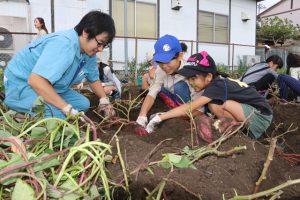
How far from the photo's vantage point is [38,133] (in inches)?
49.2

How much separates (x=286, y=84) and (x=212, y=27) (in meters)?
7.31

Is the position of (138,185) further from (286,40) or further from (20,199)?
(286,40)

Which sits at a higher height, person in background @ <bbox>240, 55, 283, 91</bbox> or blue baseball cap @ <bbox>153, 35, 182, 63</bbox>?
blue baseball cap @ <bbox>153, 35, 182, 63</bbox>

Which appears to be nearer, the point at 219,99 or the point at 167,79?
the point at 219,99

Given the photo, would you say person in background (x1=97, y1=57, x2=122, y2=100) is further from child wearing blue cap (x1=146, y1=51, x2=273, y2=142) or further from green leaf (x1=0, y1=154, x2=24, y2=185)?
green leaf (x1=0, y1=154, x2=24, y2=185)

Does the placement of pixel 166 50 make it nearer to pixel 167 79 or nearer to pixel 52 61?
pixel 167 79

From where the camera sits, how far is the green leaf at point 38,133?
1244 mm

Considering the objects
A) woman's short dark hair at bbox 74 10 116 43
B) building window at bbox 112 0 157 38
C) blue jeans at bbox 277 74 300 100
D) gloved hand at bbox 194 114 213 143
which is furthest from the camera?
building window at bbox 112 0 157 38

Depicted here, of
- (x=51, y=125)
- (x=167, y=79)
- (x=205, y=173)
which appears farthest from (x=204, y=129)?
(x=167, y=79)

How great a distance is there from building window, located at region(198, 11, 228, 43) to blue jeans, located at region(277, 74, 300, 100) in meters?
6.68

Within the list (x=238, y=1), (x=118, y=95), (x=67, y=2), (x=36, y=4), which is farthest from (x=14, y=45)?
(x=238, y=1)

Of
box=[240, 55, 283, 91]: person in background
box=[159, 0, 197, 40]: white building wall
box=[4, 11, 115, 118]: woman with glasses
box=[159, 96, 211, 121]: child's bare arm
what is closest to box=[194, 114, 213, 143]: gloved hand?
box=[159, 96, 211, 121]: child's bare arm

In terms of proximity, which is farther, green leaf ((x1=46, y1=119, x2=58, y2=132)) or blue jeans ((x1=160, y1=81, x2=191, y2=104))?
blue jeans ((x1=160, y1=81, x2=191, y2=104))

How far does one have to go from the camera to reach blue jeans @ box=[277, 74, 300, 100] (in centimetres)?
376
